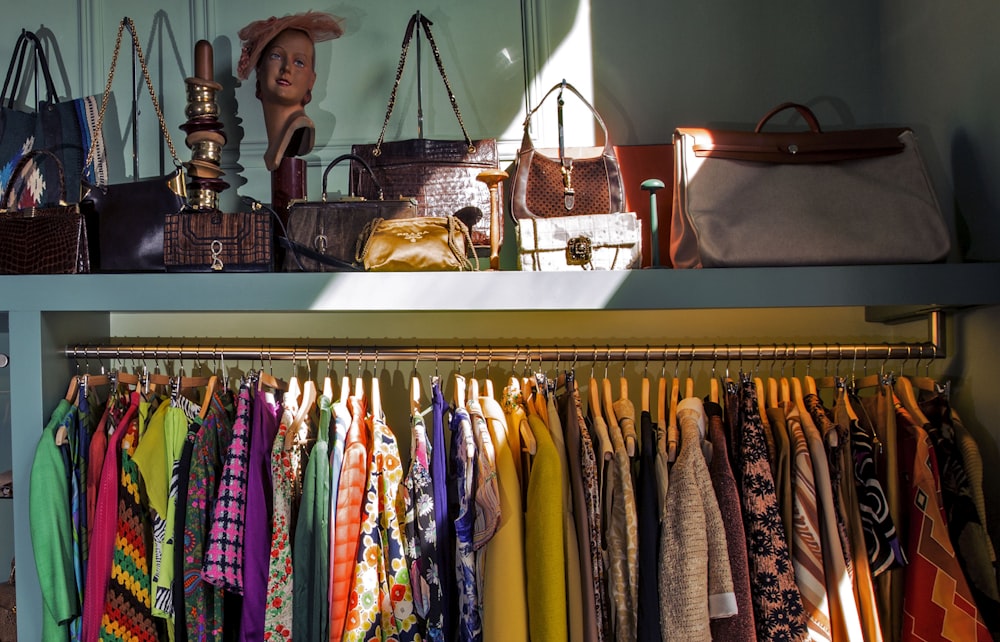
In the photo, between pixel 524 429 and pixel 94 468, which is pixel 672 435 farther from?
pixel 94 468

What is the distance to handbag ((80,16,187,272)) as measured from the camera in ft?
7.04

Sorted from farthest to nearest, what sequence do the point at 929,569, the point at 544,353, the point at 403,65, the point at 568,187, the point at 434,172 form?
the point at 403,65 → the point at 434,172 → the point at 568,187 → the point at 544,353 → the point at 929,569

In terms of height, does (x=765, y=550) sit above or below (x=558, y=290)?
below

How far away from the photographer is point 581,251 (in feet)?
6.60

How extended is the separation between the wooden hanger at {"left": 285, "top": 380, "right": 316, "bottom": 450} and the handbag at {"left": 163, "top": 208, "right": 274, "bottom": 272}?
323mm

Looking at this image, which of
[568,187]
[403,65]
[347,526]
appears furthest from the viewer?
[403,65]

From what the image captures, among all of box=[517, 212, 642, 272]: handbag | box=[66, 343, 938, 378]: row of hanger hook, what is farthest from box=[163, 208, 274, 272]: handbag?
box=[517, 212, 642, 272]: handbag

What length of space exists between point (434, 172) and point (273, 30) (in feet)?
1.92

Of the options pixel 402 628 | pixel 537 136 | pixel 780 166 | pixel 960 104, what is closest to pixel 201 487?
pixel 402 628

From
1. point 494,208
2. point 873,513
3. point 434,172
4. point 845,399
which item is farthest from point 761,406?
point 434,172

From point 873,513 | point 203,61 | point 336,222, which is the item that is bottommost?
point 873,513

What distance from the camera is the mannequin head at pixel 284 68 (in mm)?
2270

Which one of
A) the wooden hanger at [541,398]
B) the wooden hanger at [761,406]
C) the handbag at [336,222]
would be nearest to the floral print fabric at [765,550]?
the wooden hanger at [761,406]

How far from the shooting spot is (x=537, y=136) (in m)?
2.50
